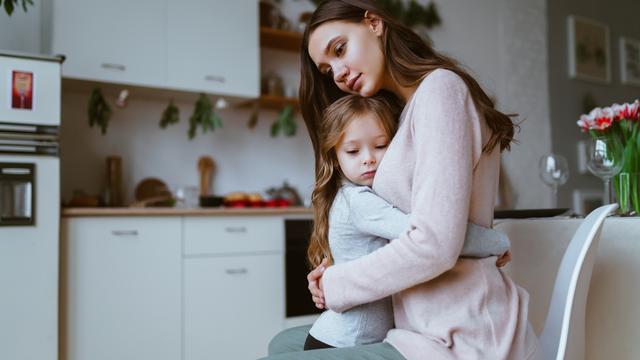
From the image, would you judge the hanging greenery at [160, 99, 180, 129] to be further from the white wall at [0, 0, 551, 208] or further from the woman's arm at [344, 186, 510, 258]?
the woman's arm at [344, 186, 510, 258]

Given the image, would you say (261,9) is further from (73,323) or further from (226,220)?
(73,323)

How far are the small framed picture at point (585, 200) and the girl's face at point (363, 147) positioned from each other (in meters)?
4.72

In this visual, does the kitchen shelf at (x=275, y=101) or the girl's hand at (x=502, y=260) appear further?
the kitchen shelf at (x=275, y=101)

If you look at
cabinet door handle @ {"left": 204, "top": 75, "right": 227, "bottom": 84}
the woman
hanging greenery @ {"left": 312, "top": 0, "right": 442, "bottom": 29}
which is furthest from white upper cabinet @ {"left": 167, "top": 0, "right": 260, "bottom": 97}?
the woman

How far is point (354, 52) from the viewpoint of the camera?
1.22 m

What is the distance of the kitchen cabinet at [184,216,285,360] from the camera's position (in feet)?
9.74

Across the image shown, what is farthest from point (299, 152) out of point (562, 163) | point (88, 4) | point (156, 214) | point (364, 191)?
point (364, 191)

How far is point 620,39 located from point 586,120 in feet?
16.8

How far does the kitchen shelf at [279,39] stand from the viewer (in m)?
3.65

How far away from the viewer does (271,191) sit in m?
3.78

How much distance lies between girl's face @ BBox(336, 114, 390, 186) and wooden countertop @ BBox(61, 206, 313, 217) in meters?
1.83

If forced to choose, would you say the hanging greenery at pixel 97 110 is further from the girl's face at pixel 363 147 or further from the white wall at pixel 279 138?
the girl's face at pixel 363 147

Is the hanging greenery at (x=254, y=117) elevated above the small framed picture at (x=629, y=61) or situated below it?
below

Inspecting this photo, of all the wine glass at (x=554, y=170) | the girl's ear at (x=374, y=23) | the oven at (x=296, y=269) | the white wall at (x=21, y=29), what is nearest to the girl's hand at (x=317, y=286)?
the girl's ear at (x=374, y=23)
